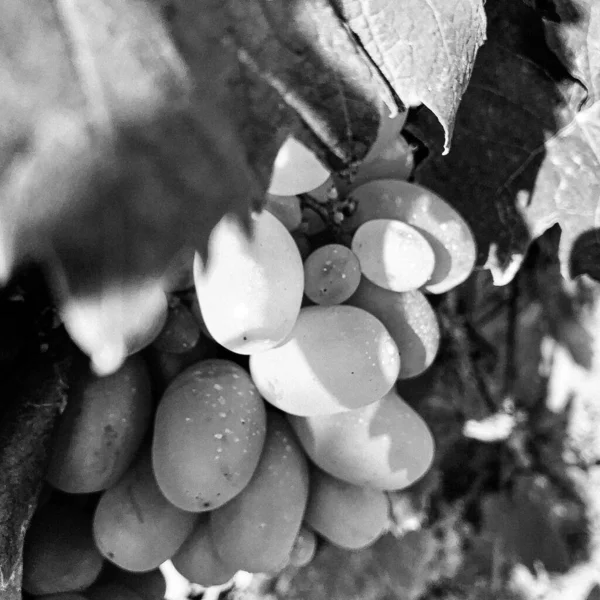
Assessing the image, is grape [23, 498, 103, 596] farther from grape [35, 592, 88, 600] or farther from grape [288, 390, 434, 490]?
grape [288, 390, 434, 490]

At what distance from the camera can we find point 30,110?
0.50ft

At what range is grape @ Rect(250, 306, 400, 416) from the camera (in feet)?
0.90

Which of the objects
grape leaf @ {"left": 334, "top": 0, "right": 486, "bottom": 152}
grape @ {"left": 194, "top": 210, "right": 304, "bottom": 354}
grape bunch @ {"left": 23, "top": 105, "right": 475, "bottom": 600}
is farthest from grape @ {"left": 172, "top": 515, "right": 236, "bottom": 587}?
grape leaf @ {"left": 334, "top": 0, "right": 486, "bottom": 152}

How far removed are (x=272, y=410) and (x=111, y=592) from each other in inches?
4.8

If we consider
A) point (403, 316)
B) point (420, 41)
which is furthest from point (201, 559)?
point (420, 41)

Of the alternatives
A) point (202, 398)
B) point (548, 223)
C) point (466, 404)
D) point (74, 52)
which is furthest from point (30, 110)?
point (466, 404)

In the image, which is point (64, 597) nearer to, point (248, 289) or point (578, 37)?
point (248, 289)

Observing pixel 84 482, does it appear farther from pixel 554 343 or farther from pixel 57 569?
pixel 554 343

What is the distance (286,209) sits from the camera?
29 cm

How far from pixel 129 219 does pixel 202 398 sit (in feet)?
0.48

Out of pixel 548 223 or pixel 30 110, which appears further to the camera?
pixel 548 223

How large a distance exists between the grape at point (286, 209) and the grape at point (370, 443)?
3.7 inches

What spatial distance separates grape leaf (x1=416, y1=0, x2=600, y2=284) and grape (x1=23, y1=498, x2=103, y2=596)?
255 millimetres

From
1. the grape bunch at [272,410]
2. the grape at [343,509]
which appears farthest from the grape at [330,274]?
the grape at [343,509]
